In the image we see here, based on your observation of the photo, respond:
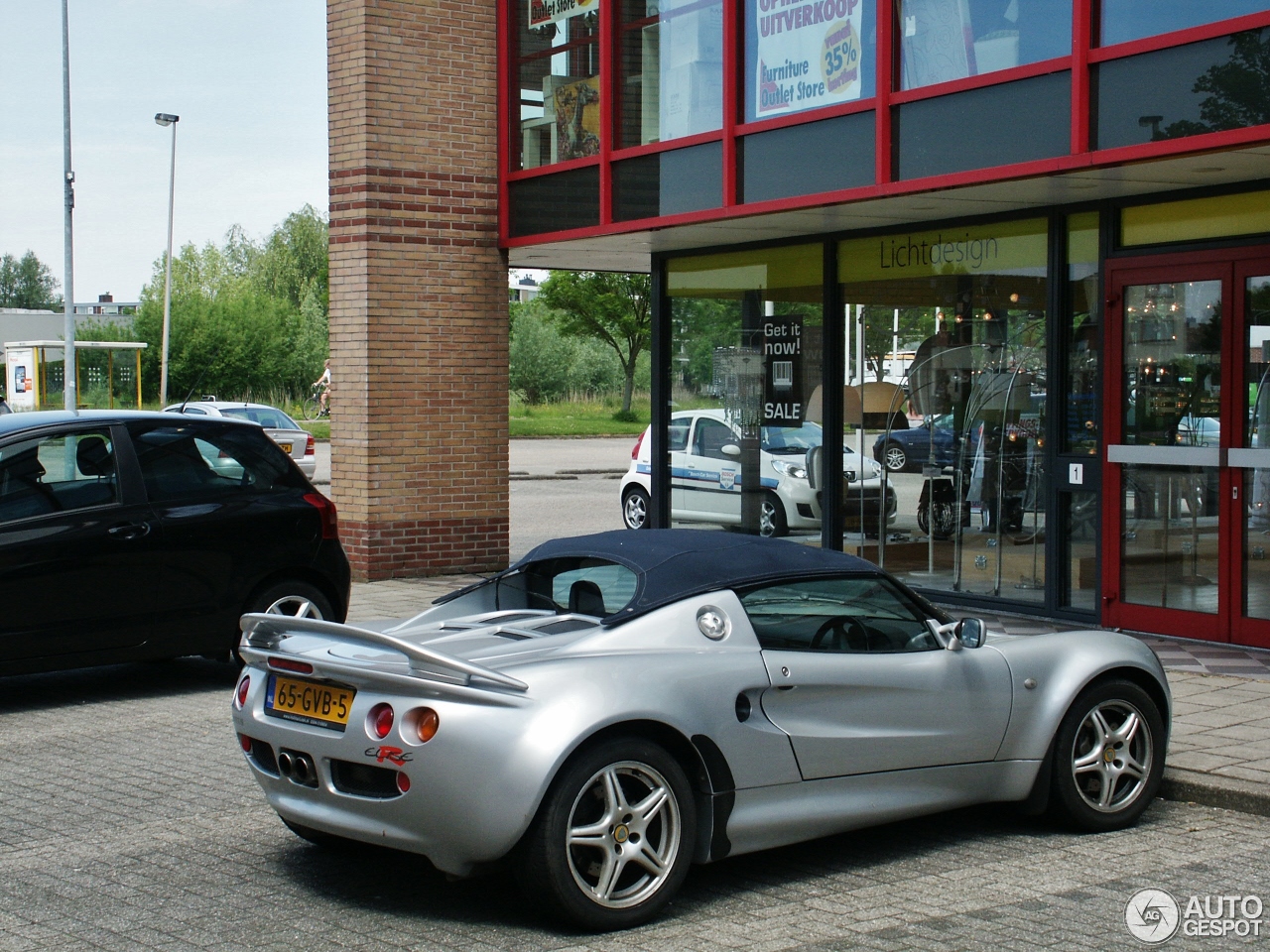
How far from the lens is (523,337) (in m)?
64.7

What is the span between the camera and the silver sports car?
4312 millimetres

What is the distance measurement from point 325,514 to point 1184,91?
579 centimetres

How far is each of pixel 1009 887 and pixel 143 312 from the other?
201ft

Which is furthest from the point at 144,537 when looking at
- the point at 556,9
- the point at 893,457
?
the point at 556,9

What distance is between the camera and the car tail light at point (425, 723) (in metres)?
4.30

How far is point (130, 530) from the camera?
8.07 metres

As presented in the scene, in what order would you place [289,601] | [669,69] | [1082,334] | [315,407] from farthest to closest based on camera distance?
[315,407] < [669,69] < [1082,334] < [289,601]

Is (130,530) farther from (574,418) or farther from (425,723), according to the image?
(574,418)

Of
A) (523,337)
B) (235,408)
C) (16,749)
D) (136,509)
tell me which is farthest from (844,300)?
(523,337)

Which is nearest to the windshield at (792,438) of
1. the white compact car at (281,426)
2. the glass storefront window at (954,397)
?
the glass storefront window at (954,397)

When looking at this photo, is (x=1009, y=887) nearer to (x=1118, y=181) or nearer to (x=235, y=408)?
(x=1118, y=181)

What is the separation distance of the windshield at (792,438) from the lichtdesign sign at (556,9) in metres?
4.25

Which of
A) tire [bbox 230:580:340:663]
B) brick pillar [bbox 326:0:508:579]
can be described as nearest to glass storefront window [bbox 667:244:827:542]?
brick pillar [bbox 326:0:508:579]

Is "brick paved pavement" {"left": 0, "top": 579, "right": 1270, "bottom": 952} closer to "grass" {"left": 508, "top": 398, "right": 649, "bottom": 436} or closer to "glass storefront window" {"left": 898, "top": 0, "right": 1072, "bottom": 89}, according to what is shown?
"glass storefront window" {"left": 898, "top": 0, "right": 1072, "bottom": 89}
